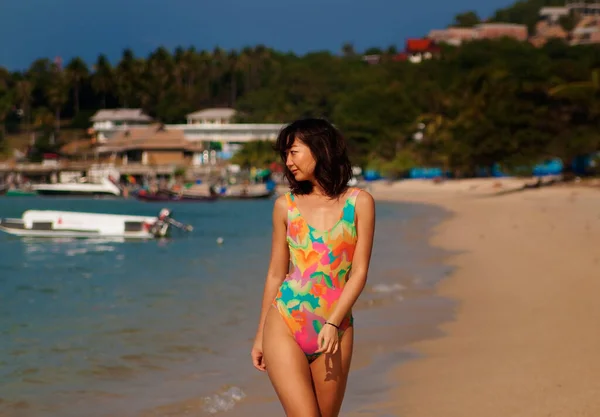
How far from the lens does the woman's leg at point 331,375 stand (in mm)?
4078

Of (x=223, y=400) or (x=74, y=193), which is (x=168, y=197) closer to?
(x=74, y=193)

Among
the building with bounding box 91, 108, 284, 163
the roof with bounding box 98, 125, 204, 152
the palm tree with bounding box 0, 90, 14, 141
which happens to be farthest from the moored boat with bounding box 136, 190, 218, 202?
the palm tree with bounding box 0, 90, 14, 141

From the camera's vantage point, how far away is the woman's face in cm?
417

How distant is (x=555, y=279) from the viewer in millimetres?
16297

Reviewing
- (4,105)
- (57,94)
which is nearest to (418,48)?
(57,94)

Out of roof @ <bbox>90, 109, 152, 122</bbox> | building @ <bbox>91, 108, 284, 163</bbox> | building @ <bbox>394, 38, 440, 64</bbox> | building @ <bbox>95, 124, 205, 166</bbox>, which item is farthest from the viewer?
building @ <bbox>394, 38, 440, 64</bbox>

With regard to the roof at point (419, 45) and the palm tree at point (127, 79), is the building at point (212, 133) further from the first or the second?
the roof at point (419, 45)

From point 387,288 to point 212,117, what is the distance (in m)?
131

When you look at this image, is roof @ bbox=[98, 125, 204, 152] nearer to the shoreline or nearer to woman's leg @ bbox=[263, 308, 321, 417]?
the shoreline

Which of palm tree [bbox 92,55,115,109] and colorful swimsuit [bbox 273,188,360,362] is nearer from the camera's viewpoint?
colorful swimsuit [bbox 273,188,360,362]

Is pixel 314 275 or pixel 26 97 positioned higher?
pixel 26 97

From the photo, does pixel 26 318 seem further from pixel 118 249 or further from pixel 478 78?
pixel 478 78

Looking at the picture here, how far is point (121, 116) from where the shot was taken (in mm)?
142750

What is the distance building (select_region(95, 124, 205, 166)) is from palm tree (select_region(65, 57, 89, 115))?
25.9 meters
